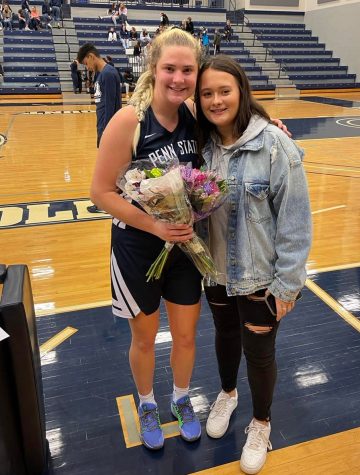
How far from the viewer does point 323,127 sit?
9680mm

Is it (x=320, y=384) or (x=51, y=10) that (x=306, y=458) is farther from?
(x=51, y=10)

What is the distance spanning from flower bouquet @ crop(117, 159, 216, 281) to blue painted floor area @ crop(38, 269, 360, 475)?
3.15ft

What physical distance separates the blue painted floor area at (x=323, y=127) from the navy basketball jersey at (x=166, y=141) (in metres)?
7.25

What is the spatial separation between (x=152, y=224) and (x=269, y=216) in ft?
1.30

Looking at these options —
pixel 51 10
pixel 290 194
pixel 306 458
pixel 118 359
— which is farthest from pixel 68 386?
pixel 51 10

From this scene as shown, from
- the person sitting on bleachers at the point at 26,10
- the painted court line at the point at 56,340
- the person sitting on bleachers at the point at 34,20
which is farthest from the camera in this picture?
the person sitting on bleachers at the point at 26,10

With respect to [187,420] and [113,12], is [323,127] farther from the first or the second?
[113,12]

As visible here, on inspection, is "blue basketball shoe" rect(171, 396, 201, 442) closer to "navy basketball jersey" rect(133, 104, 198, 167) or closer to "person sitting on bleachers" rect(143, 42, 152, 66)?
"navy basketball jersey" rect(133, 104, 198, 167)

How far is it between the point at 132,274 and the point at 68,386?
95 centimetres

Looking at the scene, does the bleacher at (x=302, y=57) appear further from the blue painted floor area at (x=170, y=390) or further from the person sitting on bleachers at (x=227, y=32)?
the blue painted floor area at (x=170, y=390)

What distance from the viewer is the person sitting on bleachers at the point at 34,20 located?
1806 centimetres

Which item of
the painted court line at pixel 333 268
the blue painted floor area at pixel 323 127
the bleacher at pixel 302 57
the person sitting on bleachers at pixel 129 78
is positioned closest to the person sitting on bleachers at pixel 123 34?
the person sitting on bleachers at pixel 129 78

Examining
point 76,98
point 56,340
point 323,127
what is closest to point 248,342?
point 56,340

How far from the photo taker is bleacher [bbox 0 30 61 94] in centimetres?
1527
